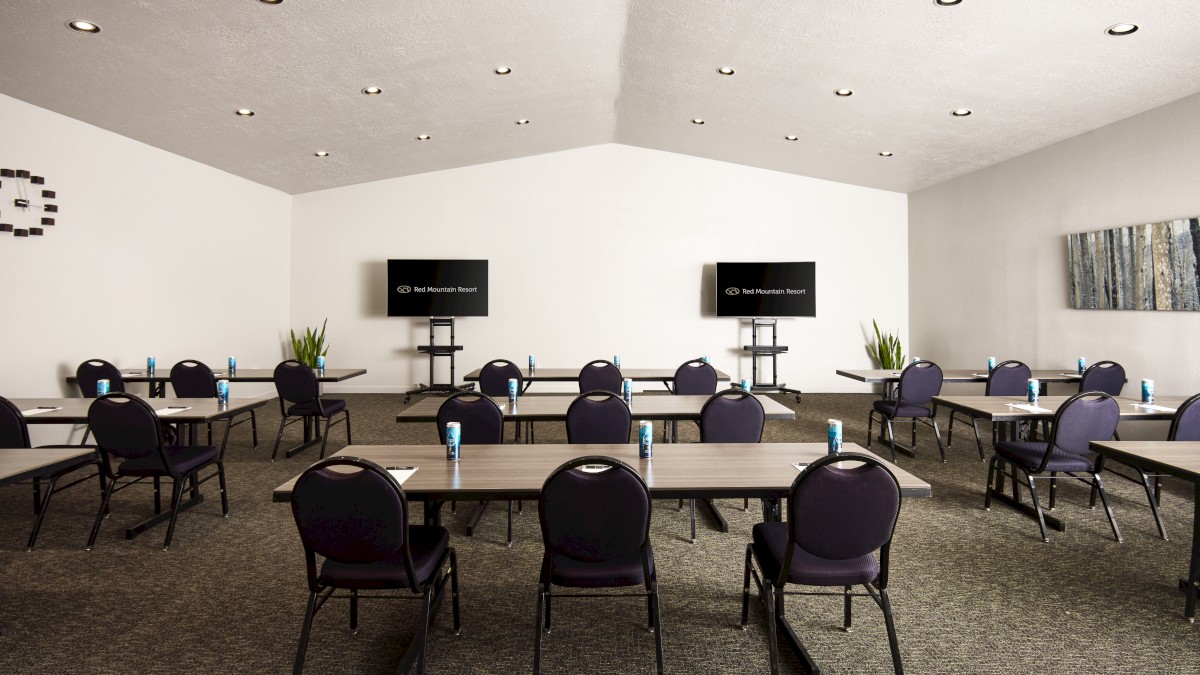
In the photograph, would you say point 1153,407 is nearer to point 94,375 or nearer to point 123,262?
point 94,375

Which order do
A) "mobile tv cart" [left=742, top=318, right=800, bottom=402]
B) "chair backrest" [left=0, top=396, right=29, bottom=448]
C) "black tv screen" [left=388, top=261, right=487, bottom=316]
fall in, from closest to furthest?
1. "chair backrest" [left=0, top=396, right=29, bottom=448]
2. "mobile tv cart" [left=742, top=318, right=800, bottom=402]
3. "black tv screen" [left=388, top=261, right=487, bottom=316]

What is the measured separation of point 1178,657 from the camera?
7.88 feet

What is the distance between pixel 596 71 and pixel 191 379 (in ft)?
15.9

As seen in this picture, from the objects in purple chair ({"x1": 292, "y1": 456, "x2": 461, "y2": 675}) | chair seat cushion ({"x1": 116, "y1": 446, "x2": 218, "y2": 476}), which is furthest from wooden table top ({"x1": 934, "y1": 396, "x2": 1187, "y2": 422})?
chair seat cushion ({"x1": 116, "y1": 446, "x2": 218, "y2": 476})

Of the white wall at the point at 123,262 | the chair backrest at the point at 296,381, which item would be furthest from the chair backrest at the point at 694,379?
the white wall at the point at 123,262

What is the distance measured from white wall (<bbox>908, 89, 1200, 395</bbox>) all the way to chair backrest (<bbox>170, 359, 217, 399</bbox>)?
8.20 metres

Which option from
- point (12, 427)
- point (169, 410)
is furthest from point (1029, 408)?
point (12, 427)

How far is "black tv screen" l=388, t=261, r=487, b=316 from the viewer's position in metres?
9.09

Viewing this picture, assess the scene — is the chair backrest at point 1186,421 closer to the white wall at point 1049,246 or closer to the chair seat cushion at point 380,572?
the white wall at point 1049,246

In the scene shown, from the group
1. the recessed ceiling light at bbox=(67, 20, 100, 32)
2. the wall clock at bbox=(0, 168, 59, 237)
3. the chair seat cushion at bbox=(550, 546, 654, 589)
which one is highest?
the recessed ceiling light at bbox=(67, 20, 100, 32)

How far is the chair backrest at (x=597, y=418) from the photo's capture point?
144 inches

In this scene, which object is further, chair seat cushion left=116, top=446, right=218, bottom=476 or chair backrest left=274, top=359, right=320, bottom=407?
chair backrest left=274, top=359, right=320, bottom=407

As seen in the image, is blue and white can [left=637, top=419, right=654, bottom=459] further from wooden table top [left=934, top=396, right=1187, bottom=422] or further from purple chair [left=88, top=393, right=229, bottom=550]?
purple chair [left=88, top=393, right=229, bottom=550]

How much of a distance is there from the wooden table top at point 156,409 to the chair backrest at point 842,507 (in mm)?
3560
